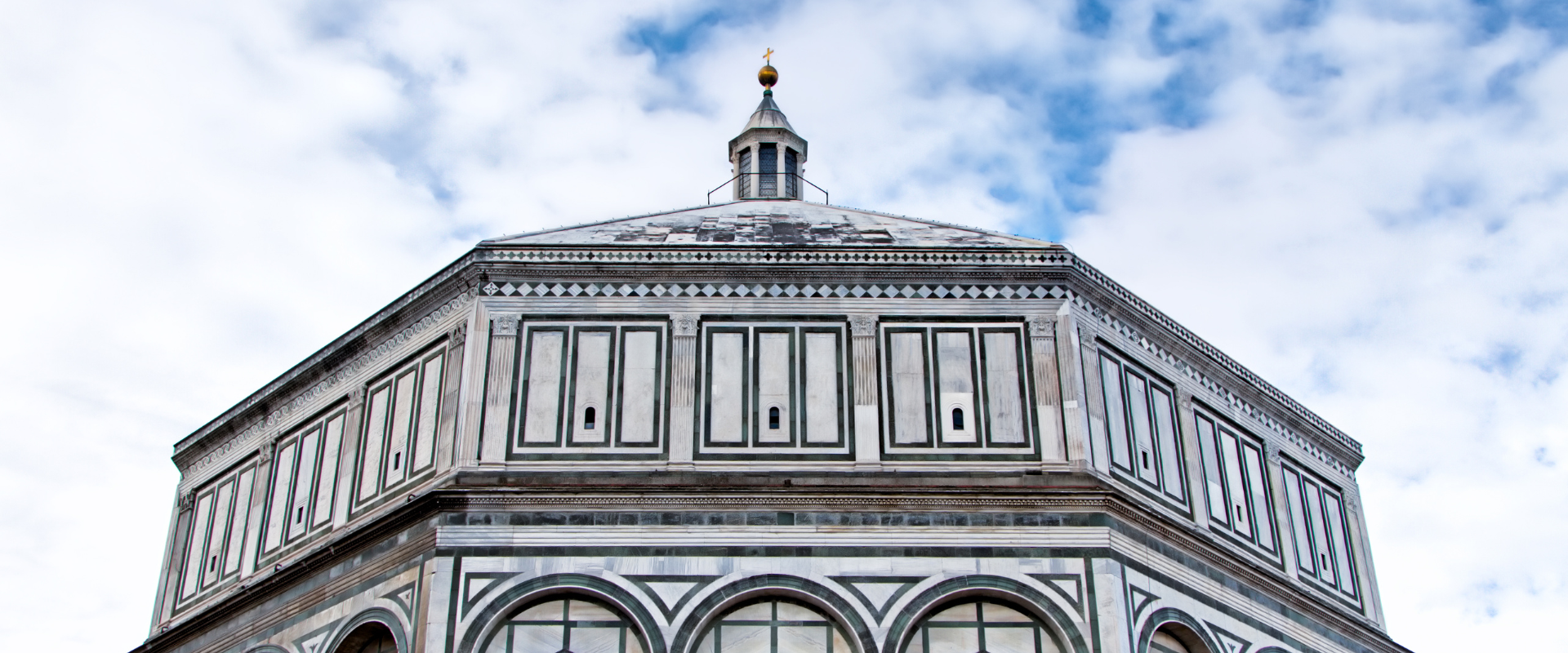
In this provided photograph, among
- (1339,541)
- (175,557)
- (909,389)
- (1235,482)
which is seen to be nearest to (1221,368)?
(1235,482)

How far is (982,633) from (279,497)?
10859 millimetres

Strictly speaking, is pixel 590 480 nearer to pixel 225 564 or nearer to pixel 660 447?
pixel 660 447

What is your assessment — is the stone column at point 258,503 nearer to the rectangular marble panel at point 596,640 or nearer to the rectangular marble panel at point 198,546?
the rectangular marble panel at point 198,546

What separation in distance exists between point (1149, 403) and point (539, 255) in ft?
28.6

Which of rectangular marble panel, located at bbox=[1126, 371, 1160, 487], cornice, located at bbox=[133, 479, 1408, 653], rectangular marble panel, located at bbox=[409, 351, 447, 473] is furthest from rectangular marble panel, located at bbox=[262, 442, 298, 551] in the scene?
rectangular marble panel, located at bbox=[1126, 371, 1160, 487]

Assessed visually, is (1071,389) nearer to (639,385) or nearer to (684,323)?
(684,323)

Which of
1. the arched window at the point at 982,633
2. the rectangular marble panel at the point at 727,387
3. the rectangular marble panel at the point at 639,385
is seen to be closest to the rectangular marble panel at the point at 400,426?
the rectangular marble panel at the point at 639,385

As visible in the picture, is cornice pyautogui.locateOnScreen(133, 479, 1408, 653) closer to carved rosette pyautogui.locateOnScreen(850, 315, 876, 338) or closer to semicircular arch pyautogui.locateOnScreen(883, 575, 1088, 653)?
semicircular arch pyautogui.locateOnScreen(883, 575, 1088, 653)

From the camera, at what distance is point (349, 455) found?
24547 mm

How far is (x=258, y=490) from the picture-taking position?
26125 millimetres

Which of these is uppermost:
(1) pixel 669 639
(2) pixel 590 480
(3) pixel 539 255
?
(3) pixel 539 255

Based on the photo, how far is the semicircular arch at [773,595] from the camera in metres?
20.6

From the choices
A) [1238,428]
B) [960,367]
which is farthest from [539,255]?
[1238,428]

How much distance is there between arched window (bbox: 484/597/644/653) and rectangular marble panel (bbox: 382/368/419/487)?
342 centimetres
